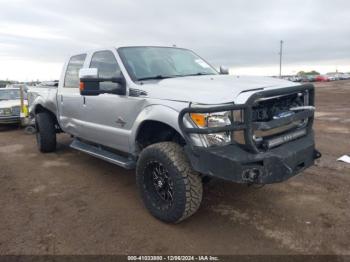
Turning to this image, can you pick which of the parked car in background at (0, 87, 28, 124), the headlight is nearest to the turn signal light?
the headlight

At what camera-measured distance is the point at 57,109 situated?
6465 mm

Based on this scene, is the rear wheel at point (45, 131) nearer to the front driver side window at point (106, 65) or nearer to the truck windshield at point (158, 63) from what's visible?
the front driver side window at point (106, 65)

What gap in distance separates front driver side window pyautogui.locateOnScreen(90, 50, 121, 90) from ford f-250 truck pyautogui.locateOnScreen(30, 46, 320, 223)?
2 centimetres

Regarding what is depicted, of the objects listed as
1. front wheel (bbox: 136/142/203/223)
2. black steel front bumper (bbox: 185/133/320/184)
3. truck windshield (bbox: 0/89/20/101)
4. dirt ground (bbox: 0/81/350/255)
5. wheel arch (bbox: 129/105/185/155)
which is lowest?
dirt ground (bbox: 0/81/350/255)

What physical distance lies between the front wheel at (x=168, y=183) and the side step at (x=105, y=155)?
44cm

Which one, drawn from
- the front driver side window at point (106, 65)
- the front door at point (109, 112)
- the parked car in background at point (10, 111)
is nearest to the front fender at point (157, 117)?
the front door at point (109, 112)

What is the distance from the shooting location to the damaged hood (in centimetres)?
335

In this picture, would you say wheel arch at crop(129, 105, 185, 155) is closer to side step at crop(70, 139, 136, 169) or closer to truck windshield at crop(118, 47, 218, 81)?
side step at crop(70, 139, 136, 169)

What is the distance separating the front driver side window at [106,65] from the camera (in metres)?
4.63

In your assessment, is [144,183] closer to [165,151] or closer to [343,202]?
[165,151]

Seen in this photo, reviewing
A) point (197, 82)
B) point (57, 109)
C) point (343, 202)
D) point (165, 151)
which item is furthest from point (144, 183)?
point (57, 109)

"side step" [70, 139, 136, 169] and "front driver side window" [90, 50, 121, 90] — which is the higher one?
"front driver side window" [90, 50, 121, 90]

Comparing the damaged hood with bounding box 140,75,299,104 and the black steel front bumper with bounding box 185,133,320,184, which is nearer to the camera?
the black steel front bumper with bounding box 185,133,320,184

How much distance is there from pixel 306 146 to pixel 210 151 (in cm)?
118
